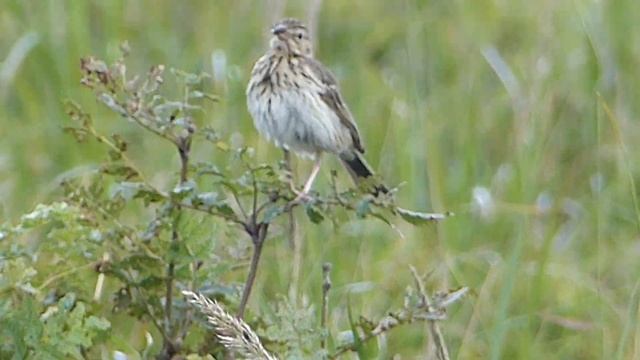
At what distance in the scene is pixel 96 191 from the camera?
4.00 metres

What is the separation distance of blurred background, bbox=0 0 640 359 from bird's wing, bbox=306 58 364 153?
0.28 metres

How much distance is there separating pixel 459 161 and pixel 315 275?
140 cm

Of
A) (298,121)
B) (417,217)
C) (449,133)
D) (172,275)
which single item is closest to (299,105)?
(298,121)

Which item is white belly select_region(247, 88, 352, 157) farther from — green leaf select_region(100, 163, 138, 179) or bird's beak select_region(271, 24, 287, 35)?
green leaf select_region(100, 163, 138, 179)

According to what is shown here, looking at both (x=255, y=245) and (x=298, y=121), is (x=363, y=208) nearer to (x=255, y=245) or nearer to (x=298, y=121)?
(x=255, y=245)

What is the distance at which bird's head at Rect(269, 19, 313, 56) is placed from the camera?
544cm

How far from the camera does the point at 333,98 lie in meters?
5.46

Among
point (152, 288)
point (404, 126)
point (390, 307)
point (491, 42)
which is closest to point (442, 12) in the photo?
point (491, 42)

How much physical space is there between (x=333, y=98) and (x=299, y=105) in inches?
9.9

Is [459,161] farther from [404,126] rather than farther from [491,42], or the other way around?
[491,42]

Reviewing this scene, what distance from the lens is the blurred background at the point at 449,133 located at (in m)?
5.00

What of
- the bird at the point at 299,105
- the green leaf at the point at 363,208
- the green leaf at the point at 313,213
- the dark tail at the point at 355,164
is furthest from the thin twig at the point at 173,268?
the dark tail at the point at 355,164

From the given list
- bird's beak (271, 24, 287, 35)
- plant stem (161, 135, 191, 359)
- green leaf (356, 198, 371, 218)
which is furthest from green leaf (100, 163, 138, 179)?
bird's beak (271, 24, 287, 35)

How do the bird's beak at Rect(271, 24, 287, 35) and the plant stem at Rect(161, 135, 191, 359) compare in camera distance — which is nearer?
the plant stem at Rect(161, 135, 191, 359)
